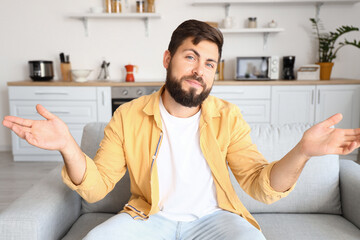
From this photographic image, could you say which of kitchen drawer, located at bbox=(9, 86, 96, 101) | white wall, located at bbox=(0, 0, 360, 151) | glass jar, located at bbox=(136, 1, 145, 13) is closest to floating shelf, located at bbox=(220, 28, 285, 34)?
white wall, located at bbox=(0, 0, 360, 151)

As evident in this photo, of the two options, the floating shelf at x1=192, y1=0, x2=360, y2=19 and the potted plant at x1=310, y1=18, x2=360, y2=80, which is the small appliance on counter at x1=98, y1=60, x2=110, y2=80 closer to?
the floating shelf at x1=192, y1=0, x2=360, y2=19

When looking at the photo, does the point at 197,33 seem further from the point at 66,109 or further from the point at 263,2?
the point at 263,2

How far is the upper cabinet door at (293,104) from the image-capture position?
393 centimetres

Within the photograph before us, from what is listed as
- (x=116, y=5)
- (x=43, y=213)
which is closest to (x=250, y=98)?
(x=116, y=5)

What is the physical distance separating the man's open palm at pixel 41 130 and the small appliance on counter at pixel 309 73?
3.53 metres

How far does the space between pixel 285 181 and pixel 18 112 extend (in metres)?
3.53

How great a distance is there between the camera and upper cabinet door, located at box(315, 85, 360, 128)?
3.92 m

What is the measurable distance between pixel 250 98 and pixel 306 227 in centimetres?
251

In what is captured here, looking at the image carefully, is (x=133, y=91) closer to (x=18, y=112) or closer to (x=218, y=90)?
(x=218, y=90)

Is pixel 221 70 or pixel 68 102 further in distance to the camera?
pixel 221 70

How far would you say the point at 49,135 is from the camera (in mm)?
1140

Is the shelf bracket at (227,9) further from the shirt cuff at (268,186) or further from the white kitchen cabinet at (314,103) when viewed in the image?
the shirt cuff at (268,186)

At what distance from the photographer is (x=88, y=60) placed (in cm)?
449

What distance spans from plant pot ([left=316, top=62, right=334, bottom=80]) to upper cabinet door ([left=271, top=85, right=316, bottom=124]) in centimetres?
35
